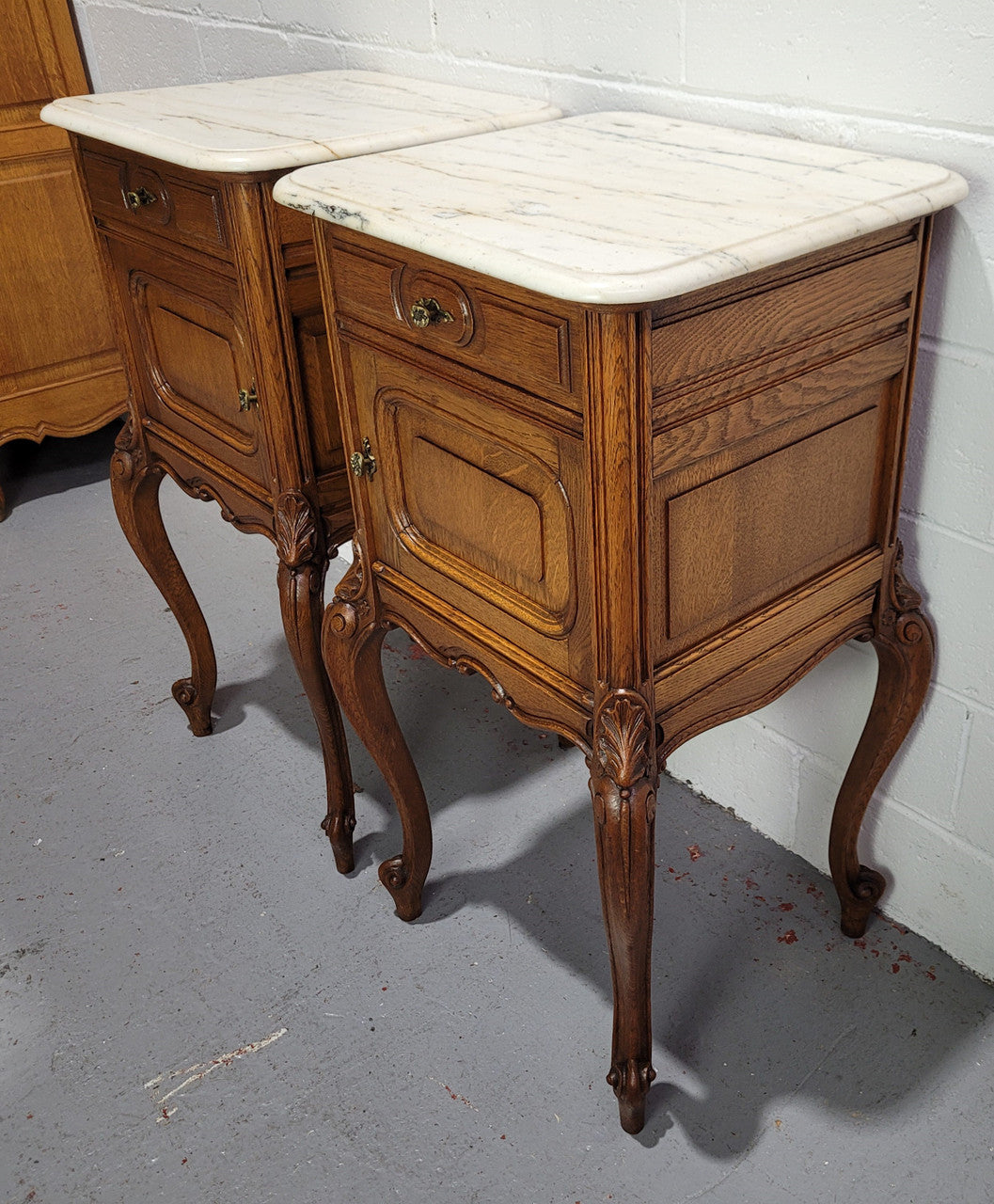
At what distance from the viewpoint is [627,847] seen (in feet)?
4.12

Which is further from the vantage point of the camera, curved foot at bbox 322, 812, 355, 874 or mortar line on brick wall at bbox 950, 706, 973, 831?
curved foot at bbox 322, 812, 355, 874

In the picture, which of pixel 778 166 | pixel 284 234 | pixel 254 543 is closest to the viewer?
pixel 778 166

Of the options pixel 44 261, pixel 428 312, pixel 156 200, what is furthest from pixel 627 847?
pixel 44 261

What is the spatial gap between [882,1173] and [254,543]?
214 centimetres

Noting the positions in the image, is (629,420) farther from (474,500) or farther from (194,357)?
(194,357)

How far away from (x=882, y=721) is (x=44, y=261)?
2582 millimetres

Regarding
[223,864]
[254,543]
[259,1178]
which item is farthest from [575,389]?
[254,543]

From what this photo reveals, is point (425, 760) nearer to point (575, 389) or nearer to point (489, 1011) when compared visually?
point (489, 1011)

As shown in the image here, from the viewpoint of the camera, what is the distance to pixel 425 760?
7.33 ft

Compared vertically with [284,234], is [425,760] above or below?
below

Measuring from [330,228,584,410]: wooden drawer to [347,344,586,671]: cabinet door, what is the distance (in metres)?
0.04

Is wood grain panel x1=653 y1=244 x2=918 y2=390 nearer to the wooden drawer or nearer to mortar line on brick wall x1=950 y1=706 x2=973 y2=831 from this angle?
the wooden drawer

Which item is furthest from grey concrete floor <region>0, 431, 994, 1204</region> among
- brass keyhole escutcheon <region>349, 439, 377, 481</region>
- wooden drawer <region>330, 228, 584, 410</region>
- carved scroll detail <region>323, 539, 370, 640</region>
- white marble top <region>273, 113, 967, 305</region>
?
white marble top <region>273, 113, 967, 305</region>

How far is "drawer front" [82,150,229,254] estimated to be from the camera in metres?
1.57
